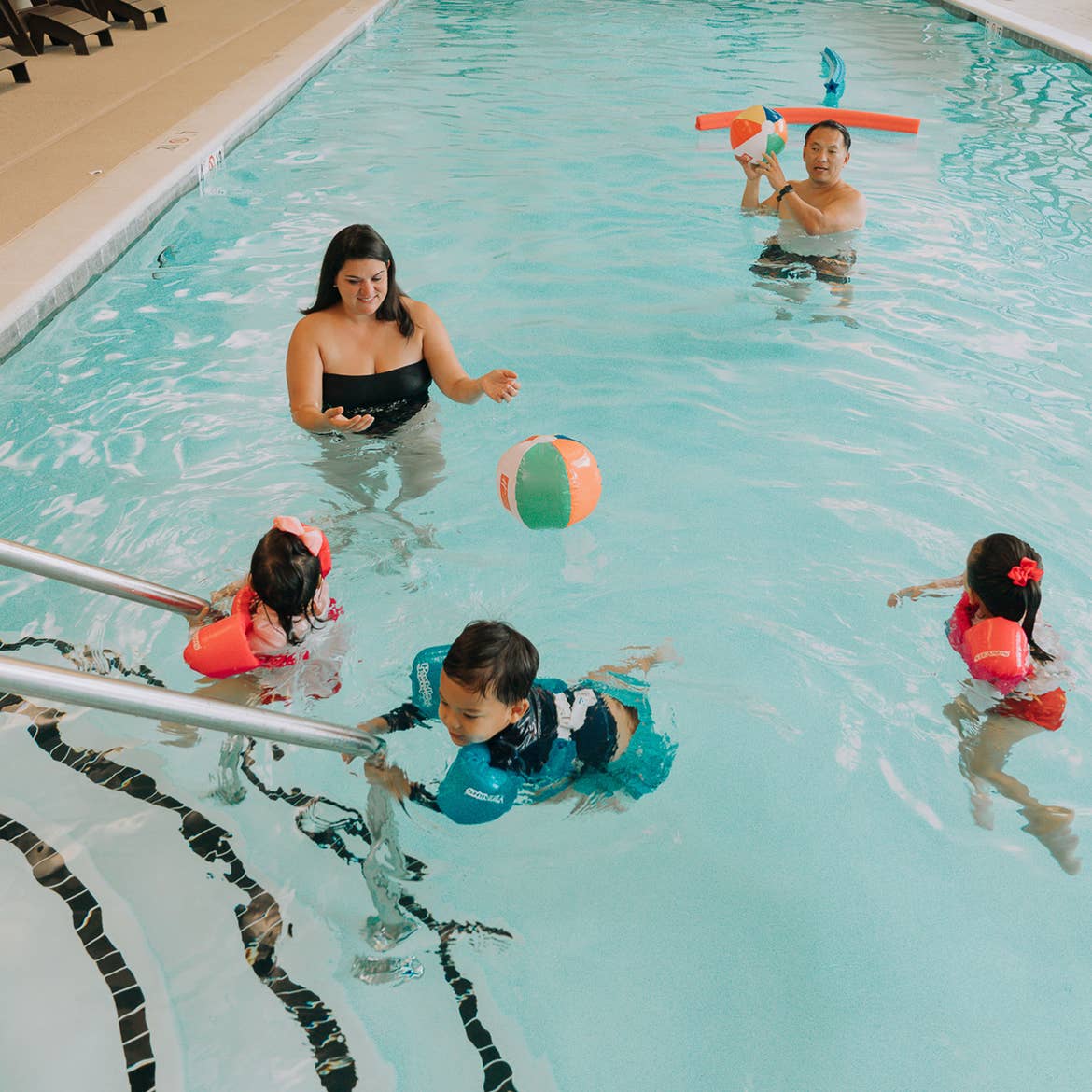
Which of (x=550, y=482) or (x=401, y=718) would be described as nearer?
(x=401, y=718)

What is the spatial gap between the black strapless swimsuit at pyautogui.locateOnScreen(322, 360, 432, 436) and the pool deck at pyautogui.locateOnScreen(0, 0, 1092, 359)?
2.31 m

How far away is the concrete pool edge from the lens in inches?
233

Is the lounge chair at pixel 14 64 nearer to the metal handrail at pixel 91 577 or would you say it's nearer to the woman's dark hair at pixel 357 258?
the woman's dark hair at pixel 357 258

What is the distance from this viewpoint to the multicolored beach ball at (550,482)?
3.81m

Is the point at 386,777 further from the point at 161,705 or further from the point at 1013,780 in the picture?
the point at 1013,780

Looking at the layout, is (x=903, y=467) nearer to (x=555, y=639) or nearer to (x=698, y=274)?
(x=555, y=639)

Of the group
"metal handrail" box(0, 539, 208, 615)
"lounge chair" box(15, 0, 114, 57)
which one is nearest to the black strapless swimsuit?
"metal handrail" box(0, 539, 208, 615)

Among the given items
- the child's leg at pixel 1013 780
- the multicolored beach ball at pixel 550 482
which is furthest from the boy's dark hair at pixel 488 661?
the child's leg at pixel 1013 780

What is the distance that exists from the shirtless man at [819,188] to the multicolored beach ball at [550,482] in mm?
3449

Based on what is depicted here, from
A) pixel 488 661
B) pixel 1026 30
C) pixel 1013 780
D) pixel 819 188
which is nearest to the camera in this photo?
pixel 488 661

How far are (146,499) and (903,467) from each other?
3.49 m

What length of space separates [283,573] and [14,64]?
30.6ft

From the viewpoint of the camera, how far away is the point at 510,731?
8.90 feet

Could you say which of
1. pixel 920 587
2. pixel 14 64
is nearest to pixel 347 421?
pixel 920 587
